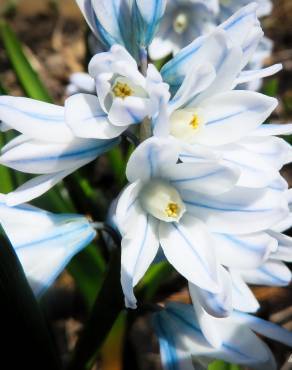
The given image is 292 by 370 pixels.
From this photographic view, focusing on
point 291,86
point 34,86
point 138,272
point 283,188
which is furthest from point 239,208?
point 291,86

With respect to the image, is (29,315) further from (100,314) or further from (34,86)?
(34,86)

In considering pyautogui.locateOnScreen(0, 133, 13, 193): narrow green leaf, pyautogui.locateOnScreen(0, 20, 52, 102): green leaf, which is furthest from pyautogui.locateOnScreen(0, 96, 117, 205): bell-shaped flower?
pyautogui.locateOnScreen(0, 20, 52, 102): green leaf

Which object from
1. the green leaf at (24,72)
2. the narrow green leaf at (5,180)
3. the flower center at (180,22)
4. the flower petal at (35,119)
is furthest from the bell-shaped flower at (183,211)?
the flower center at (180,22)

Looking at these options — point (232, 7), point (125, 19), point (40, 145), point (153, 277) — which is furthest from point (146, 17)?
point (232, 7)

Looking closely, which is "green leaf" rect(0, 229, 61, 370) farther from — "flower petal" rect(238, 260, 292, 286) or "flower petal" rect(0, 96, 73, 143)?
"flower petal" rect(238, 260, 292, 286)

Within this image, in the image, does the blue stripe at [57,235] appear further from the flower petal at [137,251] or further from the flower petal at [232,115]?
the flower petal at [232,115]
